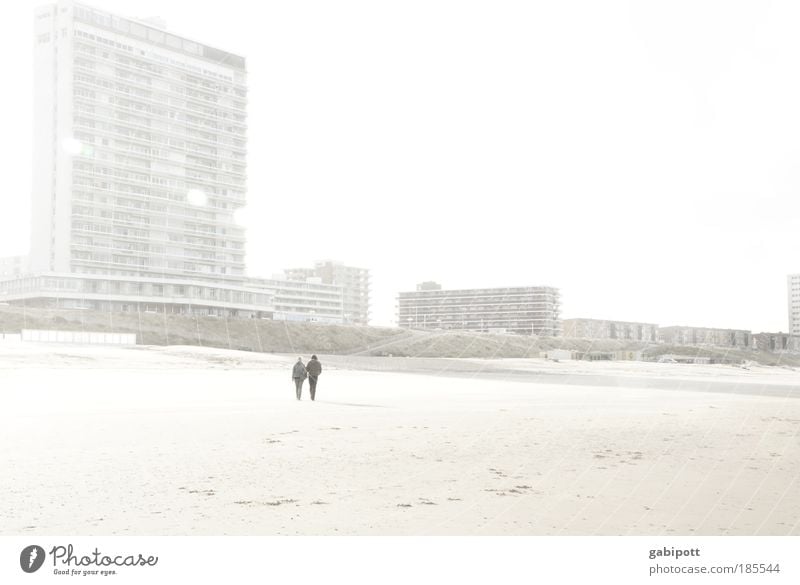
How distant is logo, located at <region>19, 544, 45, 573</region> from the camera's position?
3.78m

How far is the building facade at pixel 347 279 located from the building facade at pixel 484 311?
40227 mm

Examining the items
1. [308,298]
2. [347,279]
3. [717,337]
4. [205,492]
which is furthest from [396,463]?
[347,279]

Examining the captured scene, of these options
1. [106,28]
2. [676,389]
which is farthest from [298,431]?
[106,28]

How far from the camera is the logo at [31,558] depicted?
3.78m

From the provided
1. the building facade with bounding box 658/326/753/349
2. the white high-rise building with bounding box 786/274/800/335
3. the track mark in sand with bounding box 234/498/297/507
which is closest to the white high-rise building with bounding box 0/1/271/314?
the building facade with bounding box 658/326/753/349

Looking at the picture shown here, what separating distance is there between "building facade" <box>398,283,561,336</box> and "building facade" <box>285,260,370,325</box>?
40.2m

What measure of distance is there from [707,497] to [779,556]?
1.67ft

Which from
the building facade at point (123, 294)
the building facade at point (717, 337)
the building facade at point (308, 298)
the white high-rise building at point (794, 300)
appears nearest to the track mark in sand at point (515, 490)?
the white high-rise building at point (794, 300)

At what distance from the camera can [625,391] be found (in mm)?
12469

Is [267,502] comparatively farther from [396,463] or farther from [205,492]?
[396,463]

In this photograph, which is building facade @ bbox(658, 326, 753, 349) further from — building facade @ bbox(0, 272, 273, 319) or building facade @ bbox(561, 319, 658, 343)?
building facade @ bbox(0, 272, 273, 319)

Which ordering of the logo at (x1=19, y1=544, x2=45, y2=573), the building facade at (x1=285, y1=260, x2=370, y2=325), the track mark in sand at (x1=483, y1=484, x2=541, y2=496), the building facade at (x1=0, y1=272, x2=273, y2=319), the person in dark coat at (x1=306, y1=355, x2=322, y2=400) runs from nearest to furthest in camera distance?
the logo at (x1=19, y1=544, x2=45, y2=573)
the track mark in sand at (x1=483, y1=484, x2=541, y2=496)
the person in dark coat at (x1=306, y1=355, x2=322, y2=400)
the building facade at (x1=0, y1=272, x2=273, y2=319)
the building facade at (x1=285, y1=260, x2=370, y2=325)

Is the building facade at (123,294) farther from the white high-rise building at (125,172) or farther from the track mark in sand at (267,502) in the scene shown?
the track mark in sand at (267,502)

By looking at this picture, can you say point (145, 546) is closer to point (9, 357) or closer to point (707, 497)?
point (707, 497)
